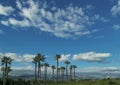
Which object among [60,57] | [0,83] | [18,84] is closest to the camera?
[0,83]

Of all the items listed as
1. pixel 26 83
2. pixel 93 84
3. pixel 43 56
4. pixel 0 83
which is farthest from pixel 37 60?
pixel 93 84

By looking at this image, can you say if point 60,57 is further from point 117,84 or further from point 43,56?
point 117,84

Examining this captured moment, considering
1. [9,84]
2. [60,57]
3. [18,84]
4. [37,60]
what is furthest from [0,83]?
[60,57]

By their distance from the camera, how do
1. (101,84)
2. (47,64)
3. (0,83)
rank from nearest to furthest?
(0,83) < (101,84) < (47,64)

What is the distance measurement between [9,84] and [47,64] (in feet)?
182

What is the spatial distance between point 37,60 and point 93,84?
34926 mm

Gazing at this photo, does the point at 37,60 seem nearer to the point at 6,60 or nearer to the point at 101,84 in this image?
the point at 6,60

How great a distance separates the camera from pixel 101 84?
471 feet

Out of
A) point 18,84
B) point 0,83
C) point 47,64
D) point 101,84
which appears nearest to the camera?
point 0,83

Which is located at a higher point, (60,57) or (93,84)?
(60,57)

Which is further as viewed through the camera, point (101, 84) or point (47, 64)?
point (47, 64)

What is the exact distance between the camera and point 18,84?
13438cm

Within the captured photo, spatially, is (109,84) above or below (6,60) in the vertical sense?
below

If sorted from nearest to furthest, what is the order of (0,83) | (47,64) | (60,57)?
(0,83) → (60,57) → (47,64)
